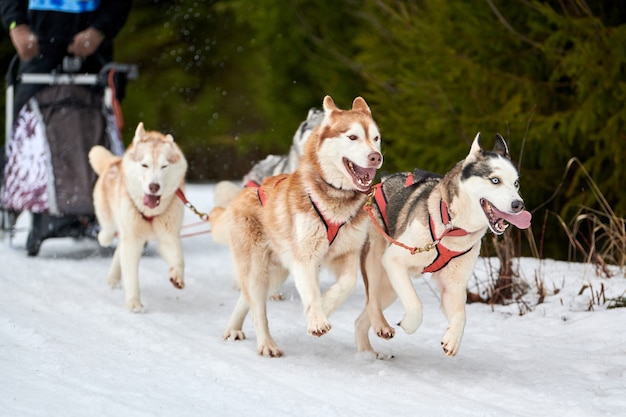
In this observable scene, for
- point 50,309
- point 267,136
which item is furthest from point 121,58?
point 50,309

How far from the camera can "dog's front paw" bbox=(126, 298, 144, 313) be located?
18.9ft

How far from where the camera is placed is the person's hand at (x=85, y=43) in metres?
8.09

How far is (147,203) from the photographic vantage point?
19.4 ft

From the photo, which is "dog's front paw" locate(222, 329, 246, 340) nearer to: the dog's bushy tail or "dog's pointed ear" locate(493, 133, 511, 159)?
"dog's pointed ear" locate(493, 133, 511, 159)

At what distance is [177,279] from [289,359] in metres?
1.32

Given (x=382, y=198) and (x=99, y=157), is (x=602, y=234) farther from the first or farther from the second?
(x=99, y=157)

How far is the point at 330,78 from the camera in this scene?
39.9 ft

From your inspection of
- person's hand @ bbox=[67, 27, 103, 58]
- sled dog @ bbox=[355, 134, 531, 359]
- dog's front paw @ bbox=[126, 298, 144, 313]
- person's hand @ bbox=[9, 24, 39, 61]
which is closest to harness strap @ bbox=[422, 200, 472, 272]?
sled dog @ bbox=[355, 134, 531, 359]

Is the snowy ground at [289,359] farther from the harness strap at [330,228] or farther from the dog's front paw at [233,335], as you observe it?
the harness strap at [330,228]

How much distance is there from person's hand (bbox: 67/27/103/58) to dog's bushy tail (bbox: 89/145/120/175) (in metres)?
1.39

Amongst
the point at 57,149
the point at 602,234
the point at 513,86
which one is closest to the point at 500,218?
the point at 602,234

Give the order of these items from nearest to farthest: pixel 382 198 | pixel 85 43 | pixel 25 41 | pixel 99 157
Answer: pixel 382 198, pixel 99 157, pixel 25 41, pixel 85 43

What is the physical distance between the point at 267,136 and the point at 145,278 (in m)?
7.09

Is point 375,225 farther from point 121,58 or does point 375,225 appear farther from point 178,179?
point 121,58
